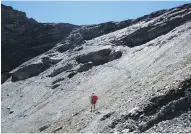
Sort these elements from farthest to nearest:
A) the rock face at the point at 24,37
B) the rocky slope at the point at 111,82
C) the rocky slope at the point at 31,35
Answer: the rock face at the point at 24,37
the rocky slope at the point at 31,35
the rocky slope at the point at 111,82

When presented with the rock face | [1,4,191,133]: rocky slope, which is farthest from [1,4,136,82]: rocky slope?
[1,4,191,133]: rocky slope

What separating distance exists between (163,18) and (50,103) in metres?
28.2

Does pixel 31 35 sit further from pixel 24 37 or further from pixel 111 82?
pixel 111 82

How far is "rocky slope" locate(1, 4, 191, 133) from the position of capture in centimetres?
2069

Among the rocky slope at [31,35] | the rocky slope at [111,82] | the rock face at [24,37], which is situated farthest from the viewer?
the rock face at [24,37]

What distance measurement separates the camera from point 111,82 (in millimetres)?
38375

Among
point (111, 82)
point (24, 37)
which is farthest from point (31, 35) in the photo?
point (111, 82)

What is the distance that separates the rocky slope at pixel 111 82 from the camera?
2069cm

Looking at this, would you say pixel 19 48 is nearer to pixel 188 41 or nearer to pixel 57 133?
pixel 188 41

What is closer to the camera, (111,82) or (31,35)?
(111,82)

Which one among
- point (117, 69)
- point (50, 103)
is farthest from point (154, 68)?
point (50, 103)

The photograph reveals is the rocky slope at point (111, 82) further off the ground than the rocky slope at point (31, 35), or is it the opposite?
the rocky slope at point (31, 35)

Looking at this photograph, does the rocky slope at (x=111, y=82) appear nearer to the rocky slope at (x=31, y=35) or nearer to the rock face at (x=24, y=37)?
the rocky slope at (x=31, y=35)

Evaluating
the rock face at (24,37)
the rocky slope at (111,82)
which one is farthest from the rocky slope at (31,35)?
the rocky slope at (111,82)
